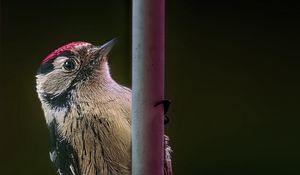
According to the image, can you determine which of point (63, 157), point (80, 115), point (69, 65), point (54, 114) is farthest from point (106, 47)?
point (63, 157)

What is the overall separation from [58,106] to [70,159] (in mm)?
602

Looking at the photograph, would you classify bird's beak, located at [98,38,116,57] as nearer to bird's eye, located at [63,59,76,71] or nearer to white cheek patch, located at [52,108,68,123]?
bird's eye, located at [63,59,76,71]

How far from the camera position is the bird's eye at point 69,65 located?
5268mm

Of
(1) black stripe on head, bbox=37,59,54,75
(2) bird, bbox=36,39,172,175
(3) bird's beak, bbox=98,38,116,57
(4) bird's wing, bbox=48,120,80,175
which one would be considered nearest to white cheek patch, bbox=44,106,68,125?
(2) bird, bbox=36,39,172,175

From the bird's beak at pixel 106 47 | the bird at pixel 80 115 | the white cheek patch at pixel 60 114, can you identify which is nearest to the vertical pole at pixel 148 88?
the bird at pixel 80 115

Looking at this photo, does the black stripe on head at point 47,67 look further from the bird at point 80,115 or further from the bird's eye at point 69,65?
the bird's eye at point 69,65

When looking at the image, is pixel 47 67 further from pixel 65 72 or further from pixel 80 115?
pixel 80 115

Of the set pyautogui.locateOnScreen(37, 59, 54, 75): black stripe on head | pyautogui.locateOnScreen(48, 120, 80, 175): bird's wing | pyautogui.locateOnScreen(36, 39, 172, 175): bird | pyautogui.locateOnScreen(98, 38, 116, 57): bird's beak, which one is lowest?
pyautogui.locateOnScreen(48, 120, 80, 175): bird's wing

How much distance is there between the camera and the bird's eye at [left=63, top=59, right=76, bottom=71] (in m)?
5.27

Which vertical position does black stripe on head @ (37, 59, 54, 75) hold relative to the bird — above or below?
above

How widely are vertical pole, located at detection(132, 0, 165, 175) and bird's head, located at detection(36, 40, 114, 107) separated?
1.74m

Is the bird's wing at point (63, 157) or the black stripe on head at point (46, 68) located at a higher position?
the black stripe on head at point (46, 68)

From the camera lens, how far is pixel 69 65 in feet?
17.3

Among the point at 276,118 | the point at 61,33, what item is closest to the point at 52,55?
the point at 61,33
